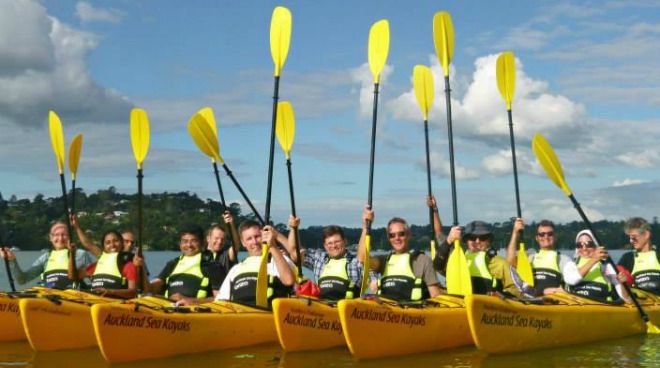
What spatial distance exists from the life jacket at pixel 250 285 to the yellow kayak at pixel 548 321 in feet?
6.90

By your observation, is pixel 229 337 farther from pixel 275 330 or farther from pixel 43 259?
pixel 43 259

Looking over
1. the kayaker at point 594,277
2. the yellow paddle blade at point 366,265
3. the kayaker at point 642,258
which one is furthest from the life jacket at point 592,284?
the yellow paddle blade at point 366,265

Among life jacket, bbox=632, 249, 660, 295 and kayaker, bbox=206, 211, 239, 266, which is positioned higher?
kayaker, bbox=206, 211, 239, 266

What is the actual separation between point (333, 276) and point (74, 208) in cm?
447

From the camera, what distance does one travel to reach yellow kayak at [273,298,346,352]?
7789 mm

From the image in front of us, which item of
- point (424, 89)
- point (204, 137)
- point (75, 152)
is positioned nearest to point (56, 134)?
point (75, 152)

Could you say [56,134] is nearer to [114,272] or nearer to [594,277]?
[114,272]

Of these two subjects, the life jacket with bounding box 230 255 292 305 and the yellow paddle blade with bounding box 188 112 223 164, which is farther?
the yellow paddle blade with bounding box 188 112 223 164

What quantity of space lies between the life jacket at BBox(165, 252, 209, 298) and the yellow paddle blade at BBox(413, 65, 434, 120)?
15.4 feet

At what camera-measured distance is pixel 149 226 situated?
53.6 meters

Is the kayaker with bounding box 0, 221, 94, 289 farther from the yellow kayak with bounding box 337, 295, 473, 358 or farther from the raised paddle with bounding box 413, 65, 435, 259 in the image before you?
the raised paddle with bounding box 413, 65, 435, 259

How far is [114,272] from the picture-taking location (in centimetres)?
930

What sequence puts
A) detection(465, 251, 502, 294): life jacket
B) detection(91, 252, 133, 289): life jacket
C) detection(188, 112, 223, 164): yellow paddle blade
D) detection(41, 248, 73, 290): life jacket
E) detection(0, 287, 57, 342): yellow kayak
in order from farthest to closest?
detection(41, 248, 73, 290): life jacket, detection(188, 112, 223, 164): yellow paddle blade, detection(91, 252, 133, 289): life jacket, detection(0, 287, 57, 342): yellow kayak, detection(465, 251, 502, 294): life jacket

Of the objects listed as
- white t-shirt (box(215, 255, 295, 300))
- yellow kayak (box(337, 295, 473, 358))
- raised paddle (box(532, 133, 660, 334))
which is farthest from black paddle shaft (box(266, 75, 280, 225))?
raised paddle (box(532, 133, 660, 334))
